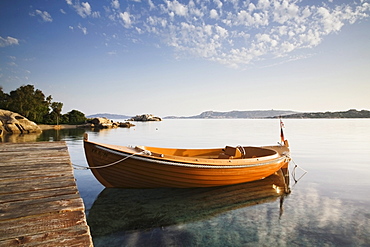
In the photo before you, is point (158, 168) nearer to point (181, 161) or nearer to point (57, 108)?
point (181, 161)

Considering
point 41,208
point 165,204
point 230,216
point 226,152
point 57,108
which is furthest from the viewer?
point 57,108

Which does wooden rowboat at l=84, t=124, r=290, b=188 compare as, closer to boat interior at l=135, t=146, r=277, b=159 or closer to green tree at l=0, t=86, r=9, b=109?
boat interior at l=135, t=146, r=277, b=159

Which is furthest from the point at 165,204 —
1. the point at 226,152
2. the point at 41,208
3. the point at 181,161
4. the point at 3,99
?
the point at 3,99

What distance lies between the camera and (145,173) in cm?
748

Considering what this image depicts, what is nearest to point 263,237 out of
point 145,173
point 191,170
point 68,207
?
point 191,170

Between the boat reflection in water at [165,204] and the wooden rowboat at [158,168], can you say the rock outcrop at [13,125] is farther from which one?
the boat reflection in water at [165,204]

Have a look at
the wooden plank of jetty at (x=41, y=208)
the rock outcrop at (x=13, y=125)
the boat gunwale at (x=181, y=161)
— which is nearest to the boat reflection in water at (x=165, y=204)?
the boat gunwale at (x=181, y=161)

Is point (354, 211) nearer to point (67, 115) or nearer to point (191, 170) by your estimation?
point (191, 170)

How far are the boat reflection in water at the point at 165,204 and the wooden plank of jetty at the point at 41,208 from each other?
2.29m

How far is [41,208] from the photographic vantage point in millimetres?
2705

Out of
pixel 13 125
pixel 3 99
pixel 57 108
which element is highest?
pixel 3 99

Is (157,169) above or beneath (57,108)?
beneath

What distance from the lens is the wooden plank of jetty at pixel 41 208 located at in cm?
214

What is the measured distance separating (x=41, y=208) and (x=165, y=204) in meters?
4.84
